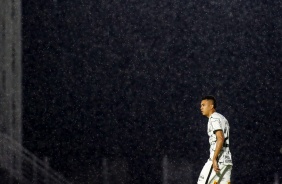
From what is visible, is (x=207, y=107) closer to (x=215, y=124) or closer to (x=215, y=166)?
(x=215, y=124)

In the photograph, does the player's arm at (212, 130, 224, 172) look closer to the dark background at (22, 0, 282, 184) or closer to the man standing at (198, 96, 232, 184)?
the man standing at (198, 96, 232, 184)

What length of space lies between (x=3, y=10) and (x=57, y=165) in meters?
2.28

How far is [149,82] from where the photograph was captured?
29.4 ft

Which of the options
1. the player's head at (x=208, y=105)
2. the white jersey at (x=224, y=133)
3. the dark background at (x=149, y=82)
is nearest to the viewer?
the white jersey at (x=224, y=133)

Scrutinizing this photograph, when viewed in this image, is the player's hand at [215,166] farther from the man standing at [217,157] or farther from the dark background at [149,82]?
the dark background at [149,82]

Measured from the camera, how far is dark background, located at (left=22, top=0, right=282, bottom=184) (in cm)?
889

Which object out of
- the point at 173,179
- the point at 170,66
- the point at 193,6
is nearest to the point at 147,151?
the point at 173,179

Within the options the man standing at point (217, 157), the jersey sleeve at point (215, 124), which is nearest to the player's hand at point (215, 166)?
the man standing at point (217, 157)

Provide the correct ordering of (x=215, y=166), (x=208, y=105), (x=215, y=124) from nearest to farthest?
1. (x=215, y=166)
2. (x=215, y=124)
3. (x=208, y=105)

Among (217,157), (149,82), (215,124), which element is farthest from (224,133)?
(149,82)

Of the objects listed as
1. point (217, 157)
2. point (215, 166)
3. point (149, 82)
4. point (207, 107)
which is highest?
point (149, 82)

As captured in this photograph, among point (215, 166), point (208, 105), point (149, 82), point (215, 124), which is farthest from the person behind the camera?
point (149, 82)

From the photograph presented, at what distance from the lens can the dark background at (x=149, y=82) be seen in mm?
8891

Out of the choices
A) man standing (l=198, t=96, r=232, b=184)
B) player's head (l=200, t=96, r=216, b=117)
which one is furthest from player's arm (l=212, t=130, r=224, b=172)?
player's head (l=200, t=96, r=216, b=117)
